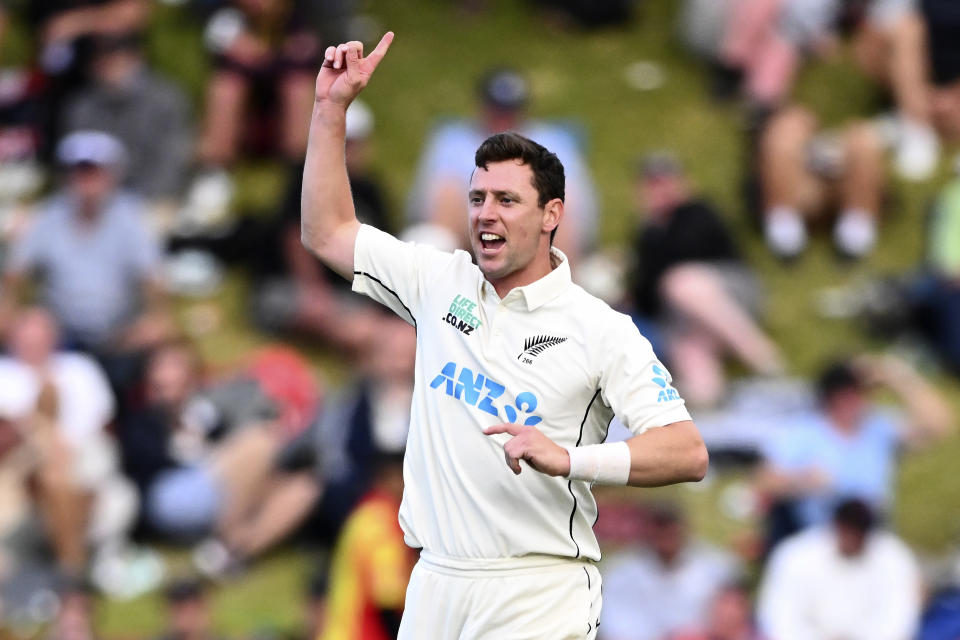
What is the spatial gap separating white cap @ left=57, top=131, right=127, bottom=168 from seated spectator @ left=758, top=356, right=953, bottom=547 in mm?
4839

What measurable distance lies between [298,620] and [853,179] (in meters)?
5.32

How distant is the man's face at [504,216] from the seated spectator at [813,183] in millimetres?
7642

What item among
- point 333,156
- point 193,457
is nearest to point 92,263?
point 193,457

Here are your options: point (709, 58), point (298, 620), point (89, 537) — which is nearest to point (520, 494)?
point (298, 620)

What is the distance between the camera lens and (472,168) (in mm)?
11773

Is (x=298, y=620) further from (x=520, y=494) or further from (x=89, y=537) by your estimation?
(x=520, y=494)

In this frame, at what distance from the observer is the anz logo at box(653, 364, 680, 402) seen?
5.09 meters

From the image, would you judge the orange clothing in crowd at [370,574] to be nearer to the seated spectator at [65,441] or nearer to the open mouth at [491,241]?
the seated spectator at [65,441]

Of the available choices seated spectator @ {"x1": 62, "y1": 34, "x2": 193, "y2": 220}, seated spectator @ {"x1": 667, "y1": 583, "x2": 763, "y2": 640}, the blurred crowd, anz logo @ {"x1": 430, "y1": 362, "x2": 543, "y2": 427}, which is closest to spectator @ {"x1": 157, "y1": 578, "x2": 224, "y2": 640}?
the blurred crowd

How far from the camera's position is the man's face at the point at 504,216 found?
525 cm

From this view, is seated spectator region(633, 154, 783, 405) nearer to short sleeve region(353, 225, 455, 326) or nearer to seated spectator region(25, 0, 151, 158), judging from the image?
seated spectator region(25, 0, 151, 158)

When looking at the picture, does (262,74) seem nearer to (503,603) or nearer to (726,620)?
(726,620)

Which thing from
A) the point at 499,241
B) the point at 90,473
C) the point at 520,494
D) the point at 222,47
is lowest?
the point at 90,473

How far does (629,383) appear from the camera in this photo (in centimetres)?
512
